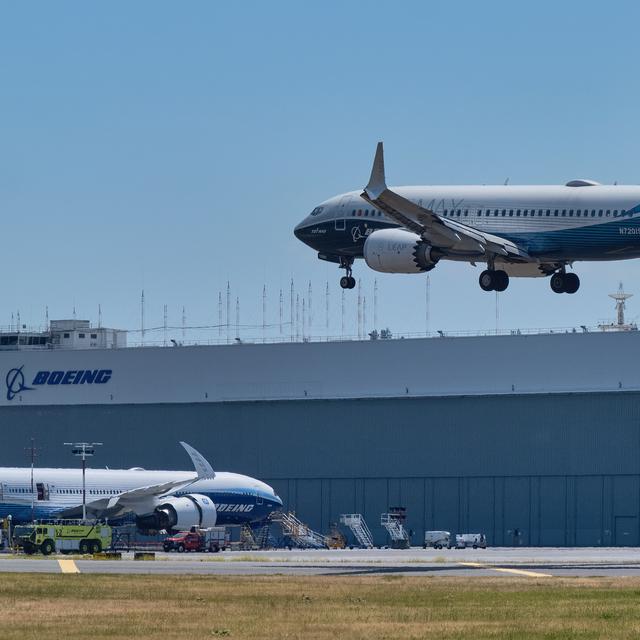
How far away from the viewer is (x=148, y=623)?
37.8 meters

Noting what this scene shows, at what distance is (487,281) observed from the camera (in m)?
80.8

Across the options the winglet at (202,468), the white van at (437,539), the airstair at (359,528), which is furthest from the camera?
the airstair at (359,528)

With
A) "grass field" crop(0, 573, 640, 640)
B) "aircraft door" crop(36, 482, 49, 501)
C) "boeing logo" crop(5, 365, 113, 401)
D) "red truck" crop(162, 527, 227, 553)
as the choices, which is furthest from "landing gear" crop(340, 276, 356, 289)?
"boeing logo" crop(5, 365, 113, 401)

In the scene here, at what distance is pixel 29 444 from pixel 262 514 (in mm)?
29286

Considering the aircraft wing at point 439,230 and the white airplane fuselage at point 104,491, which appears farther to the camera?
the white airplane fuselage at point 104,491

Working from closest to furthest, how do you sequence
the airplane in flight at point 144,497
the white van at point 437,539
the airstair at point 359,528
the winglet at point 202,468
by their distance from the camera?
the airplane in flight at point 144,497
the winglet at point 202,468
the white van at point 437,539
the airstair at point 359,528

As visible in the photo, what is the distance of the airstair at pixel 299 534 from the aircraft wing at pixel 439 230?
28.0 metres

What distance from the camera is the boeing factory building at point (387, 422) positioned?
342ft

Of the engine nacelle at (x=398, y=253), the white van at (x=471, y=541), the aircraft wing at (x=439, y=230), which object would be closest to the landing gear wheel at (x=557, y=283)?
the aircraft wing at (x=439, y=230)

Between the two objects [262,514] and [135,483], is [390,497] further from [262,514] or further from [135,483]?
[135,483]

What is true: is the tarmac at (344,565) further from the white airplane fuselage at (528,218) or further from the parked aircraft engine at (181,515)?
the white airplane fuselage at (528,218)

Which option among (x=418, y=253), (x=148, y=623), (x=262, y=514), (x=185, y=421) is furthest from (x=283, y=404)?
(x=148, y=623)

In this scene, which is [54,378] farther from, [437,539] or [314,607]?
[314,607]

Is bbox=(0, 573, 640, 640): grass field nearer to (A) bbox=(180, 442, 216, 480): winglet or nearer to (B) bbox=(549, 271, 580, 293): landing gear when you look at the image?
(B) bbox=(549, 271, 580, 293): landing gear
